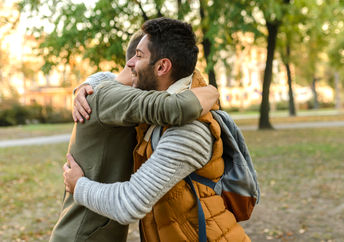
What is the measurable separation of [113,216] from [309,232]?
4513mm

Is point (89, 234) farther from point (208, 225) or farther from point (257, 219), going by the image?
point (257, 219)

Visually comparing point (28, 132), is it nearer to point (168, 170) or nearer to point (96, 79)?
point (96, 79)

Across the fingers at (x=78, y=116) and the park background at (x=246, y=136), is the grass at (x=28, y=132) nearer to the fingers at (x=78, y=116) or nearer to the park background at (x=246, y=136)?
the park background at (x=246, y=136)

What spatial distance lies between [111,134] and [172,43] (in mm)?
511

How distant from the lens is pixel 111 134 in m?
1.88

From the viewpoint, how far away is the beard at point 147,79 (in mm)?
1891

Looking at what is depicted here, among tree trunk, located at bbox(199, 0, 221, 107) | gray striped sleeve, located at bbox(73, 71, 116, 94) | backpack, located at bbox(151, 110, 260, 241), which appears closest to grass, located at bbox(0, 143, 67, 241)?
gray striped sleeve, located at bbox(73, 71, 116, 94)

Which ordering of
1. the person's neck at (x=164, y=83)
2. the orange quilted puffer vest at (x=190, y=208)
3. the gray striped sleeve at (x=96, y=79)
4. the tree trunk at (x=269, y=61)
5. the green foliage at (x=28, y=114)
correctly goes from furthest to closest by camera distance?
the green foliage at (x=28, y=114), the tree trunk at (x=269, y=61), the gray striped sleeve at (x=96, y=79), the person's neck at (x=164, y=83), the orange quilted puffer vest at (x=190, y=208)

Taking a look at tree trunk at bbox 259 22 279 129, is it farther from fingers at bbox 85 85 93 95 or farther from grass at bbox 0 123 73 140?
fingers at bbox 85 85 93 95

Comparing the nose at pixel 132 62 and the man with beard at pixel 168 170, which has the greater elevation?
the nose at pixel 132 62

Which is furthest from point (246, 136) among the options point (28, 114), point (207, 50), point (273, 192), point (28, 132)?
point (28, 114)

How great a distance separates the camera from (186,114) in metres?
1.66

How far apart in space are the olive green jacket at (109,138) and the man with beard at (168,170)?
77 millimetres

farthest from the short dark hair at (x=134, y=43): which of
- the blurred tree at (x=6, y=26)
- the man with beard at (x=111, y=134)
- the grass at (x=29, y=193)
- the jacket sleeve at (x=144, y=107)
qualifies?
the blurred tree at (x=6, y=26)
